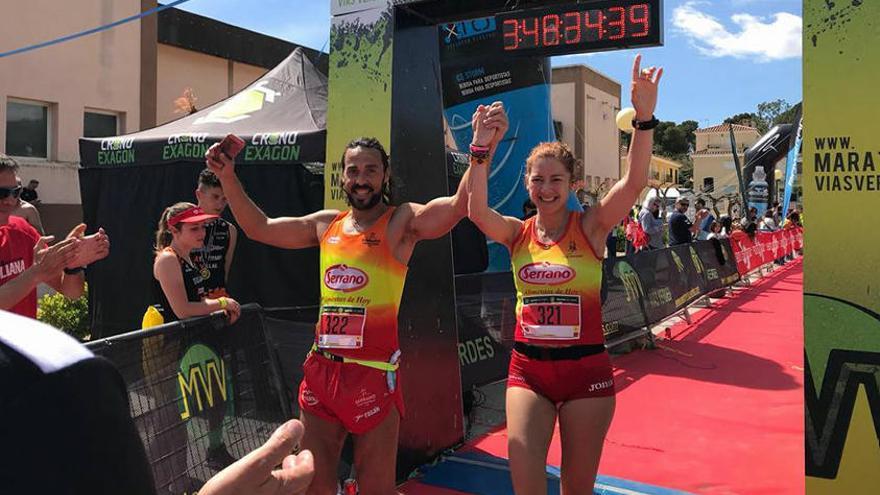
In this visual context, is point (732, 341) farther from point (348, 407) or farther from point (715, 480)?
point (348, 407)

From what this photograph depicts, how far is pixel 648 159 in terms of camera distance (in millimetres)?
3096

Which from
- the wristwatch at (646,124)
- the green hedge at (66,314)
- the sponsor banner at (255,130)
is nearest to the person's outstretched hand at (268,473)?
the wristwatch at (646,124)

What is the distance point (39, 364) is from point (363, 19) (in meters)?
4.11

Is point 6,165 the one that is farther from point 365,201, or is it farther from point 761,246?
point 761,246

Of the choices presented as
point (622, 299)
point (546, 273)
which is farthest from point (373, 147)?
point (622, 299)

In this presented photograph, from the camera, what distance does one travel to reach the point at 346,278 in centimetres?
325

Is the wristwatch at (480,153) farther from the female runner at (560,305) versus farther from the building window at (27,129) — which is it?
the building window at (27,129)

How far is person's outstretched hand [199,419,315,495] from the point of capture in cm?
111

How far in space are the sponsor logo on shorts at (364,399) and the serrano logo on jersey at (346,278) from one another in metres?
0.48

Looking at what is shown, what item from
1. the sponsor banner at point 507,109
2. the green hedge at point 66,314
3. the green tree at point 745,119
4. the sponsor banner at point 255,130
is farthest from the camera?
the green tree at point 745,119

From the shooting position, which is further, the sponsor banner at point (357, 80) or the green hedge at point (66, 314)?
the green hedge at point (66, 314)

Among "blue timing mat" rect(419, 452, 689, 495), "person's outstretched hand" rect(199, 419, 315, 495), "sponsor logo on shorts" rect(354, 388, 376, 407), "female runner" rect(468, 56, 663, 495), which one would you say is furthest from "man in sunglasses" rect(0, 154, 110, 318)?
"blue timing mat" rect(419, 452, 689, 495)

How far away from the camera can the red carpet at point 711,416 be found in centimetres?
486

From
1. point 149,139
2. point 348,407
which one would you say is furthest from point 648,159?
point 149,139
